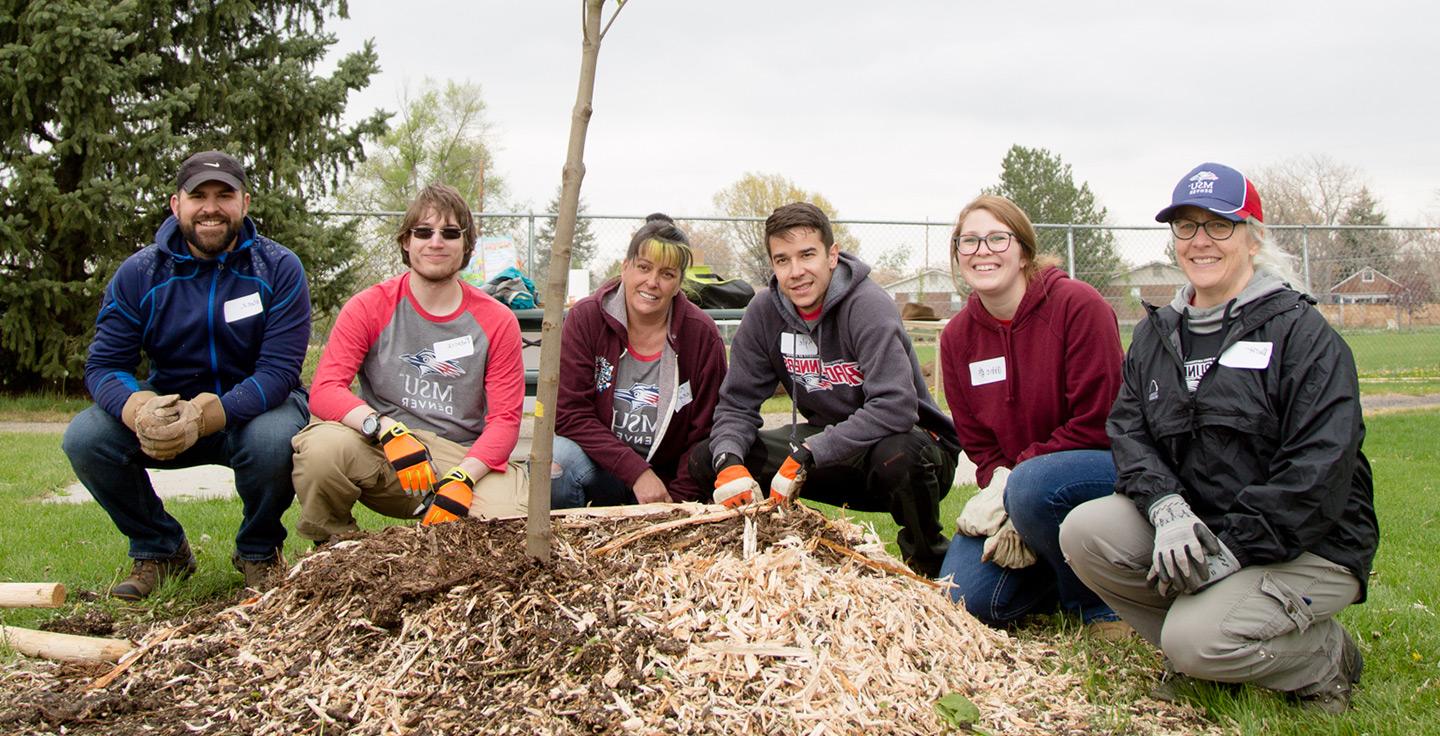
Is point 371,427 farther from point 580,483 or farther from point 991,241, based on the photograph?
point 991,241

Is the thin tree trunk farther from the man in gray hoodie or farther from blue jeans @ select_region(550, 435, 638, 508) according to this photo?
blue jeans @ select_region(550, 435, 638, 508)

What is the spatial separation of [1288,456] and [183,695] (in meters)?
2.96

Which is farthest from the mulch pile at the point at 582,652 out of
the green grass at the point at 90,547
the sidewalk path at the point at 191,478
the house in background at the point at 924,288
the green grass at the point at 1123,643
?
the house in background at the point at 924,288

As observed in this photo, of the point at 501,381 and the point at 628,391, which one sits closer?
the point at 501,381

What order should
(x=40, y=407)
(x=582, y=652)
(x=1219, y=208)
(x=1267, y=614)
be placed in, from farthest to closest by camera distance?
(x=40, y=407) → (x=1219, y=208) → (x=1267, y=614) → (x=582, y=652)

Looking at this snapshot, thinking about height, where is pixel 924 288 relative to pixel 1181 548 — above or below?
above

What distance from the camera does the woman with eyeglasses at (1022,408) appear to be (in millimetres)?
3387

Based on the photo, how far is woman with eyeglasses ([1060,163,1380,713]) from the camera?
2703mm

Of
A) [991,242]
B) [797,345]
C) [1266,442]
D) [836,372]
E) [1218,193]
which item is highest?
[1218,193]

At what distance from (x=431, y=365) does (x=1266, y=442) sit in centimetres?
292

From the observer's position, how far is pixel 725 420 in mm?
4113

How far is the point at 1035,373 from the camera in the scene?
3.57m

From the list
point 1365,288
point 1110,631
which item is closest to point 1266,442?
point 1110,631

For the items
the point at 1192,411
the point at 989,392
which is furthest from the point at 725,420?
the point at 1192,411
